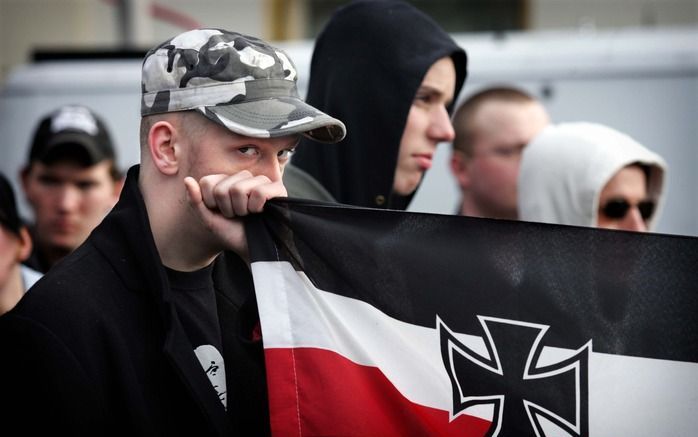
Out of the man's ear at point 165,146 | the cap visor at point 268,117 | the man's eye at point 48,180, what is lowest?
the man's eye at point 48,180

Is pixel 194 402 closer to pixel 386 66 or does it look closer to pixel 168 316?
pixel 168 316

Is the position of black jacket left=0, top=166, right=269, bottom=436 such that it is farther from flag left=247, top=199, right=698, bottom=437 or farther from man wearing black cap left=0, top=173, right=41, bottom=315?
man wearing black cap left=0, top=173, right=41, bottom=315

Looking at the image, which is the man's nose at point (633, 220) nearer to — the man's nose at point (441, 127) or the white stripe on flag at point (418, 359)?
the man's nose at point (441, 127)

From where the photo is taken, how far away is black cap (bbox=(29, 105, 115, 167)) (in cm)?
555

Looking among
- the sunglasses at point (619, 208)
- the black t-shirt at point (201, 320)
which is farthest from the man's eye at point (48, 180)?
the black t-shirt at point (201, 320)

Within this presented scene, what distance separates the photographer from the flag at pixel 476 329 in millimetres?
2500

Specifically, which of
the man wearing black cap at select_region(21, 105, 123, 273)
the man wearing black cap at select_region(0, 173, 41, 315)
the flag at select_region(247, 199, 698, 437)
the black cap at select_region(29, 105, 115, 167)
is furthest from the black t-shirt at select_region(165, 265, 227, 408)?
the black cap at select_region(29, 105, 115, 167)

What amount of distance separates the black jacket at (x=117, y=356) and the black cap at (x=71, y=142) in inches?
122

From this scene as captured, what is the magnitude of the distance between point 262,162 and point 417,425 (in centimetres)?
70

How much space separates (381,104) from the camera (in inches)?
146

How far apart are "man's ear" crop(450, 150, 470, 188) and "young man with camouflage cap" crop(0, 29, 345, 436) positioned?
3169 millimetres

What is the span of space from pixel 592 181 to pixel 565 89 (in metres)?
3.16

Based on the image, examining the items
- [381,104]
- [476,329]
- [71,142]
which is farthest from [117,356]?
[71,142]

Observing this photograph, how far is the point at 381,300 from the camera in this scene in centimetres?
256
